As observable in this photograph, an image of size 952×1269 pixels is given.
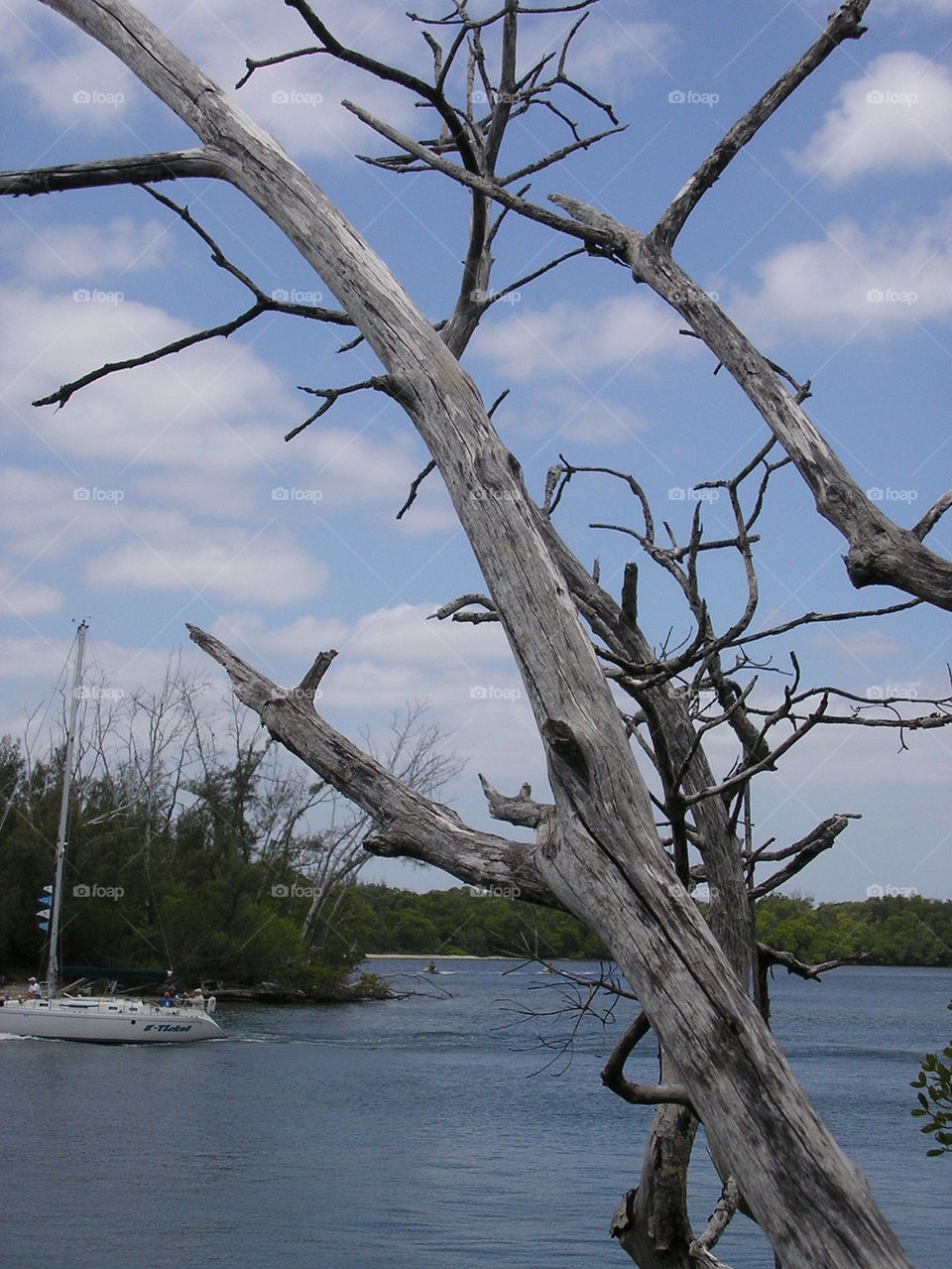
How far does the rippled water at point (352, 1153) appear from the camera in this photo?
14.0 meters

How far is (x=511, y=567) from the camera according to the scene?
238 cm

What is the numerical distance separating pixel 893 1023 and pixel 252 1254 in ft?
143

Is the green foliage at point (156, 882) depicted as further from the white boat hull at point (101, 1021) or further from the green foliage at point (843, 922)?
the green foliage at point (843, 922)

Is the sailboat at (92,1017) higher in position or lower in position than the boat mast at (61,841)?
lower

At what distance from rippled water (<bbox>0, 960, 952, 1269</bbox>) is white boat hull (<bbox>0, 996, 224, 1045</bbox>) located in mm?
449

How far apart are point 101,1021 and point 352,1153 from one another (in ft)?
42.2

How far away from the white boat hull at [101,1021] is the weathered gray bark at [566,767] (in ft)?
98.8

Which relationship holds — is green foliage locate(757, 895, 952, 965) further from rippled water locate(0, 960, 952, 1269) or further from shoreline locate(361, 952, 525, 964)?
shoreline locate(361, 952, 525, 964)

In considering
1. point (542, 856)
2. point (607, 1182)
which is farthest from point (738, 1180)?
point (607, 1182)

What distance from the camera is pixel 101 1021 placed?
30234 mm

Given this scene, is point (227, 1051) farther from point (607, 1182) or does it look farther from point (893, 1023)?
point (893, 1023)

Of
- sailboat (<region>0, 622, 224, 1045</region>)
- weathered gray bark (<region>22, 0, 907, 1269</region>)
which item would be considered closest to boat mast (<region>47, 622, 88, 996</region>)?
sailboat (<region>0, 622, 224, 1045</region>)

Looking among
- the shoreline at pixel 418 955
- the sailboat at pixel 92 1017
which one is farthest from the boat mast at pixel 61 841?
the shoreline at pixel 418 955

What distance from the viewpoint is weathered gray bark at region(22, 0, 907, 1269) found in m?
1.90
